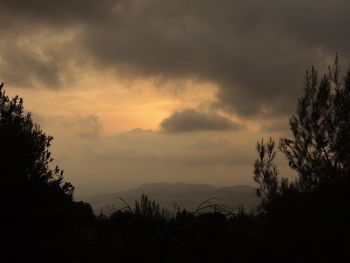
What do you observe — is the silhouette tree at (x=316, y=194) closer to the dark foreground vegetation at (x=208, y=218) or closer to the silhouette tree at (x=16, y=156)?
the dark foreground vegetation at (x=208, y=218)

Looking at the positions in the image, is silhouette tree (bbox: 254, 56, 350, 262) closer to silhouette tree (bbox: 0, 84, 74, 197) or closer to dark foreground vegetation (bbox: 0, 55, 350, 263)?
dark foreground vegetation (bbox: 0, 55, 350, 263)

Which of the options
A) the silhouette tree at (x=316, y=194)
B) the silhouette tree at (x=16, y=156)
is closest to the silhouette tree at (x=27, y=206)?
the silhouette tree at (x=16, y=156)

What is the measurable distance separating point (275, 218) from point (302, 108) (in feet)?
16.8

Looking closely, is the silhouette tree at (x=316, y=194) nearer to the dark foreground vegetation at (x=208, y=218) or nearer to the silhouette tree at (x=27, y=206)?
the dark foreground vegetation at (x=208, y=218)

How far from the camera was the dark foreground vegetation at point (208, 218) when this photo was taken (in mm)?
14328

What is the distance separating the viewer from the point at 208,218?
1312 cm

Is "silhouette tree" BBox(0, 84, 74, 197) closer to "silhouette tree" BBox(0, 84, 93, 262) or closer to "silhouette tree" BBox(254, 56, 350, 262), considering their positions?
"silhouette tree" BBox(0, 84, 93, 262)

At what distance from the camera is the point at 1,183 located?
1429 cm

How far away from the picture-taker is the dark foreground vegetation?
14.3 m

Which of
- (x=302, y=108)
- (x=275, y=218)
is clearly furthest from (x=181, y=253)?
(x=302, y=108)

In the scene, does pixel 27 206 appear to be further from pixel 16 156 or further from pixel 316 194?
pixel 316 194

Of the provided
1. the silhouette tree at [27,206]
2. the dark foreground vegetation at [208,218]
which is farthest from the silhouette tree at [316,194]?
the silhouette tree at [27,206]

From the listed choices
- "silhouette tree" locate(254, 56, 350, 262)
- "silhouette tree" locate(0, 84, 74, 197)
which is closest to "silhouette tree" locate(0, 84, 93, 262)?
"silhouette tree" locate(0, 84, 74, 197)

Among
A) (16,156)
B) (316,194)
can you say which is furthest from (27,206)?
(316,194)
